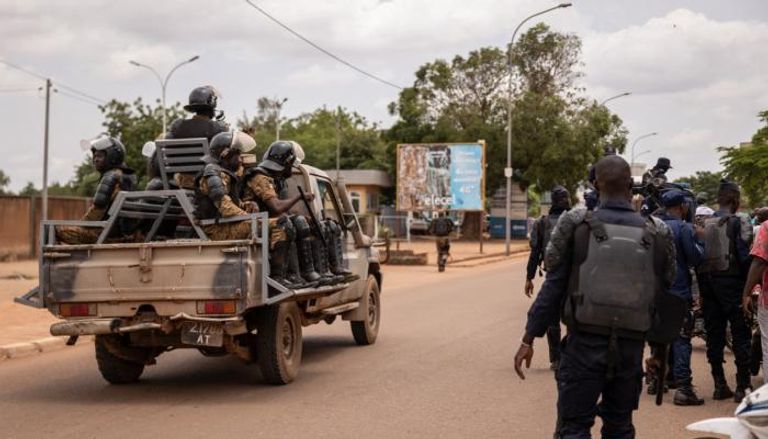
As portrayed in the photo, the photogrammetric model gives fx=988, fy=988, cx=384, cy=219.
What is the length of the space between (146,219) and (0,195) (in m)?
22.6

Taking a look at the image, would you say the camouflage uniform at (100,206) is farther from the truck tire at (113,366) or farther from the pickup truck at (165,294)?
the truck tire at (113,366)

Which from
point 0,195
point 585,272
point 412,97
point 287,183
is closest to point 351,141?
point 412,97

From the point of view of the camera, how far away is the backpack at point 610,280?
4.69m

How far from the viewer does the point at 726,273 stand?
27.3ft

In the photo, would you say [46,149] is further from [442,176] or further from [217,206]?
[217,206]

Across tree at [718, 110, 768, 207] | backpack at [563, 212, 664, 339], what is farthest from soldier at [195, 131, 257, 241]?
tree at [718, 110, 768, 207]

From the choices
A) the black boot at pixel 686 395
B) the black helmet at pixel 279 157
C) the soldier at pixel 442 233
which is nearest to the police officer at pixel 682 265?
the black boot at pixel 686 395

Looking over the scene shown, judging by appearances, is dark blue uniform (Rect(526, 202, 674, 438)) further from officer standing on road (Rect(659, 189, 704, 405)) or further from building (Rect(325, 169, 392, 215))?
building (Rect(325, 169, 392, 215))

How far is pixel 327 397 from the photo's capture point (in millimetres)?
8516

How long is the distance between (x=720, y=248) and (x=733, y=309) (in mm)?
521

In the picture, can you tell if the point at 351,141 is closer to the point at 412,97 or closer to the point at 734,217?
the point at 412,97

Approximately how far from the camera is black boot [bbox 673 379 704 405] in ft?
27.1

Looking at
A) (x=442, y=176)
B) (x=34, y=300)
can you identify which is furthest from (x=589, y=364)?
(x=442, y=176)

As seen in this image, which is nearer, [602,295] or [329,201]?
[602,295]
